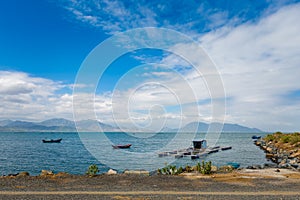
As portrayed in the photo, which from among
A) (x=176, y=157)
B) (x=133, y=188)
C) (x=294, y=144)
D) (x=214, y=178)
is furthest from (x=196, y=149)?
(x=133, y=188)

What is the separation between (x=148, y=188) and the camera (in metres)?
14.5

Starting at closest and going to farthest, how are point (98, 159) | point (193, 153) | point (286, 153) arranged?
1. point (286, 153)
2. point (98, 159)
3. point (193, 153)

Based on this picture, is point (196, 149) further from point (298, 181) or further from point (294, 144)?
point (298, 181)

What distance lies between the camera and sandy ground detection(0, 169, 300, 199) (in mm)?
12656

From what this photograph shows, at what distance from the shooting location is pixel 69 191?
1374 centimetres

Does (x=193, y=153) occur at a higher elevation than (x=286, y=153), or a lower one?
lower

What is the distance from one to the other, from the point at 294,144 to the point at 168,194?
5237 cm

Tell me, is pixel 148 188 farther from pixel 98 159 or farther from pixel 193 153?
pixel 193 153

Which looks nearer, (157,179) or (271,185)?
(271,185)

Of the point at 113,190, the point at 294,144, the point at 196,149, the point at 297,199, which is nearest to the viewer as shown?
the point at 297,199

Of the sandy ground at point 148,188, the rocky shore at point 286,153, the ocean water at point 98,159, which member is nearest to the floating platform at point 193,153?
the ocean water at point 98,159

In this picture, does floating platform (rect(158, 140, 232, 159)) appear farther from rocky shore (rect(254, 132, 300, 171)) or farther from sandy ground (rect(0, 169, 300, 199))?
sandy ground (rect(0, 169, 300, 199))

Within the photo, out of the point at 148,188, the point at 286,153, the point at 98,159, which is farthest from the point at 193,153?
the point at 148,188

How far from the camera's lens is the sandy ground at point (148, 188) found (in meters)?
12.7
